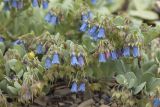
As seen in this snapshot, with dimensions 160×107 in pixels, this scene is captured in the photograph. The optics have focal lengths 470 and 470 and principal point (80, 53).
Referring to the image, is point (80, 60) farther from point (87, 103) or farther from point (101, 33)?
point (87, 103)

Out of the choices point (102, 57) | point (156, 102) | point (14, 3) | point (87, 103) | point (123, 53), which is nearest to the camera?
point (156, 102)

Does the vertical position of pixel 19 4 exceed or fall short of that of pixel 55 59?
it exceeds it

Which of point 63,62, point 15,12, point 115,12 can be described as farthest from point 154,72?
point 115,12

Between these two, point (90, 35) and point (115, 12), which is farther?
point (115, 12)

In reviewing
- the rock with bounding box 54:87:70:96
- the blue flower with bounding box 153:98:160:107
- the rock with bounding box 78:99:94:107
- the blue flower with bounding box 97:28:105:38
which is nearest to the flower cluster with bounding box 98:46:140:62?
the blue flower with bounding box 97:28:105:38

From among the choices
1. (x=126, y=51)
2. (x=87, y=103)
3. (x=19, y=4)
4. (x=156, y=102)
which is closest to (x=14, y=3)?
(x=19, y=4)

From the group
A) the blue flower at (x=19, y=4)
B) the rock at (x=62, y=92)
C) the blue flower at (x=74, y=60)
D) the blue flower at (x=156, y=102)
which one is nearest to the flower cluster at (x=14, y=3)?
the blue flower at (x=19, y=4)

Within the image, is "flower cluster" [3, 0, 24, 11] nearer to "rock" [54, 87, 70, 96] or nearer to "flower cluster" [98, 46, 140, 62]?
"rock" [54, 87, 70, 96]

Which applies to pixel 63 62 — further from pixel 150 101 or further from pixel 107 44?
pixel 150 101

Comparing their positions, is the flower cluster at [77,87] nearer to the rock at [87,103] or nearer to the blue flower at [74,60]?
the blue flower at [74,60]

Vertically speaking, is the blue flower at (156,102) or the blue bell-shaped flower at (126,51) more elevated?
the blue bell-shaped flower at (126,51)

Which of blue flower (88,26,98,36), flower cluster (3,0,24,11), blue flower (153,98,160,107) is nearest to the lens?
blue flower (153,98,160,107)
